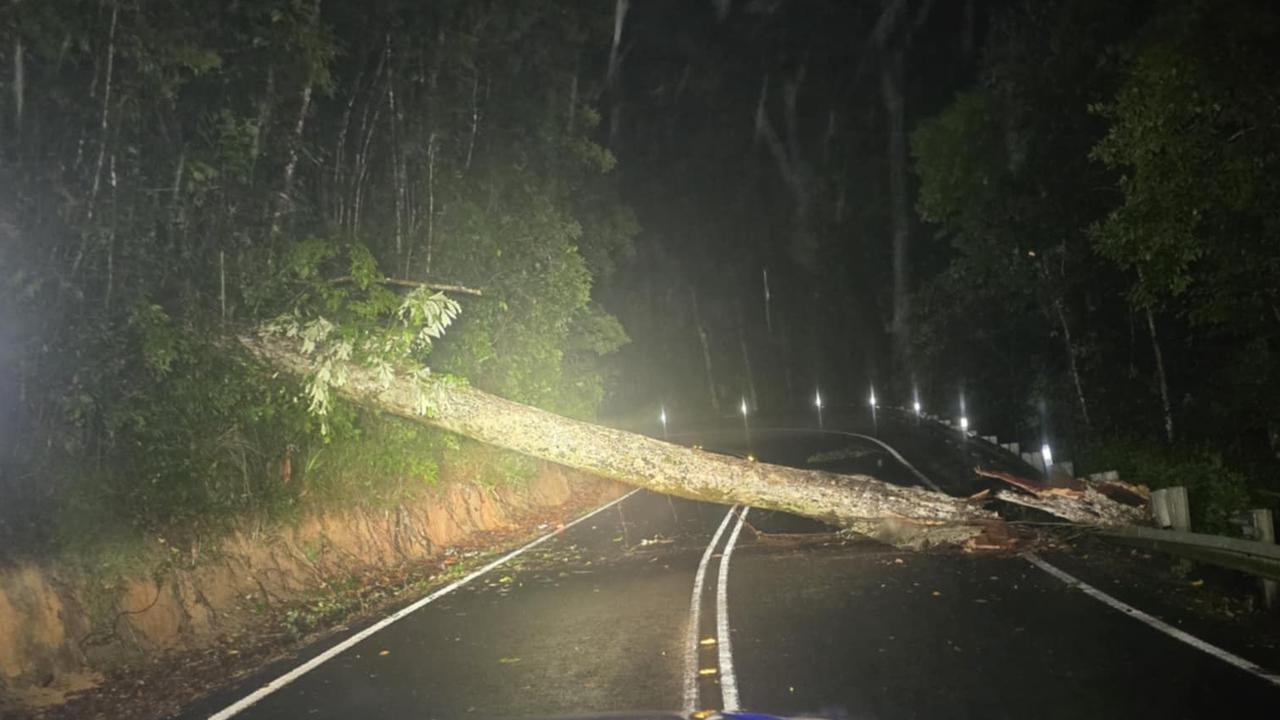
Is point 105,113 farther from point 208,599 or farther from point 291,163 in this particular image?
point 208,599

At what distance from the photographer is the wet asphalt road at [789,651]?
6359 millimetres

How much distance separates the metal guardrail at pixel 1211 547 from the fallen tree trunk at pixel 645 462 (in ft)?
5.92

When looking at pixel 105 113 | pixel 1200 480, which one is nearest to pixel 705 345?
pixel 1200 480

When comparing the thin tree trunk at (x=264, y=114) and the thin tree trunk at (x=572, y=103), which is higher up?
the thin tree trunk at (x=572, y=103)

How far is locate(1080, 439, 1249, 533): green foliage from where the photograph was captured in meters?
11.6

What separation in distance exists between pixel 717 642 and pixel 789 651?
73 centimetres

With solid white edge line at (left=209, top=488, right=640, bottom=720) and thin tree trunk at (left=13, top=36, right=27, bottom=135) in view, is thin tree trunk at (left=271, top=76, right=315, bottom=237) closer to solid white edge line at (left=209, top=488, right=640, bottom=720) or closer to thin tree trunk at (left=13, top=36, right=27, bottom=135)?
thin tree trunk at (left=13, top=36, right=27, bottom=135)

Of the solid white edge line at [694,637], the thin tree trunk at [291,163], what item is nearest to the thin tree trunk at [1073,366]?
the solid white edge line at [694,637]

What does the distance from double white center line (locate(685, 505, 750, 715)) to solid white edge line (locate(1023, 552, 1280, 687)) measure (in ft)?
11.7

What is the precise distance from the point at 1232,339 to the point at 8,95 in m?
25.4

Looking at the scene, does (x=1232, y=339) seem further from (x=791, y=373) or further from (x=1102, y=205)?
(x=791, y=373)

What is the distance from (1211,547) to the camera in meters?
9.20

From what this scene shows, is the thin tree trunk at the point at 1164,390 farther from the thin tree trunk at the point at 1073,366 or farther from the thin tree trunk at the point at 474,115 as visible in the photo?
the thin tree trunk at the point at 474,115

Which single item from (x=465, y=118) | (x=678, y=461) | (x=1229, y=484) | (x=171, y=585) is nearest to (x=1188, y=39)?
(x=1229, y=484)
